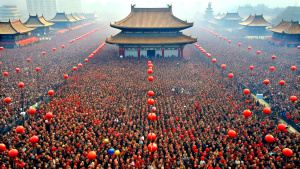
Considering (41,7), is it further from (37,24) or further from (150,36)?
(150,36)

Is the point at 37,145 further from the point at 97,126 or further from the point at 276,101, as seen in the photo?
the point at 276,101

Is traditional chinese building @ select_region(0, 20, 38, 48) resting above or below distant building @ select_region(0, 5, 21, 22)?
below

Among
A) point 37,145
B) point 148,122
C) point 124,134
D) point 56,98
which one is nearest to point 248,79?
point 148,122

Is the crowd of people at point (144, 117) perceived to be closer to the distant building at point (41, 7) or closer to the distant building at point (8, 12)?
the distant building at point (8, 12)

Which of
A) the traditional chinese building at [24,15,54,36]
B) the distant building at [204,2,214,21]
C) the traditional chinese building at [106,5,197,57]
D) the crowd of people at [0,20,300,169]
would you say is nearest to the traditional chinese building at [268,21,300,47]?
the crowd of people at [0,20,300,169]

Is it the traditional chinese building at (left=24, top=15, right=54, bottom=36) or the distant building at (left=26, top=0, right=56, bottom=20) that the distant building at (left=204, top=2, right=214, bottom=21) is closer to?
the traditional chinese building at (left=24, top=15, right=54, bottom=36)

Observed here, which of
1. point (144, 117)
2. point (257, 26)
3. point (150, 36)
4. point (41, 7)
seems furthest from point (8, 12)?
point (144, 117)
